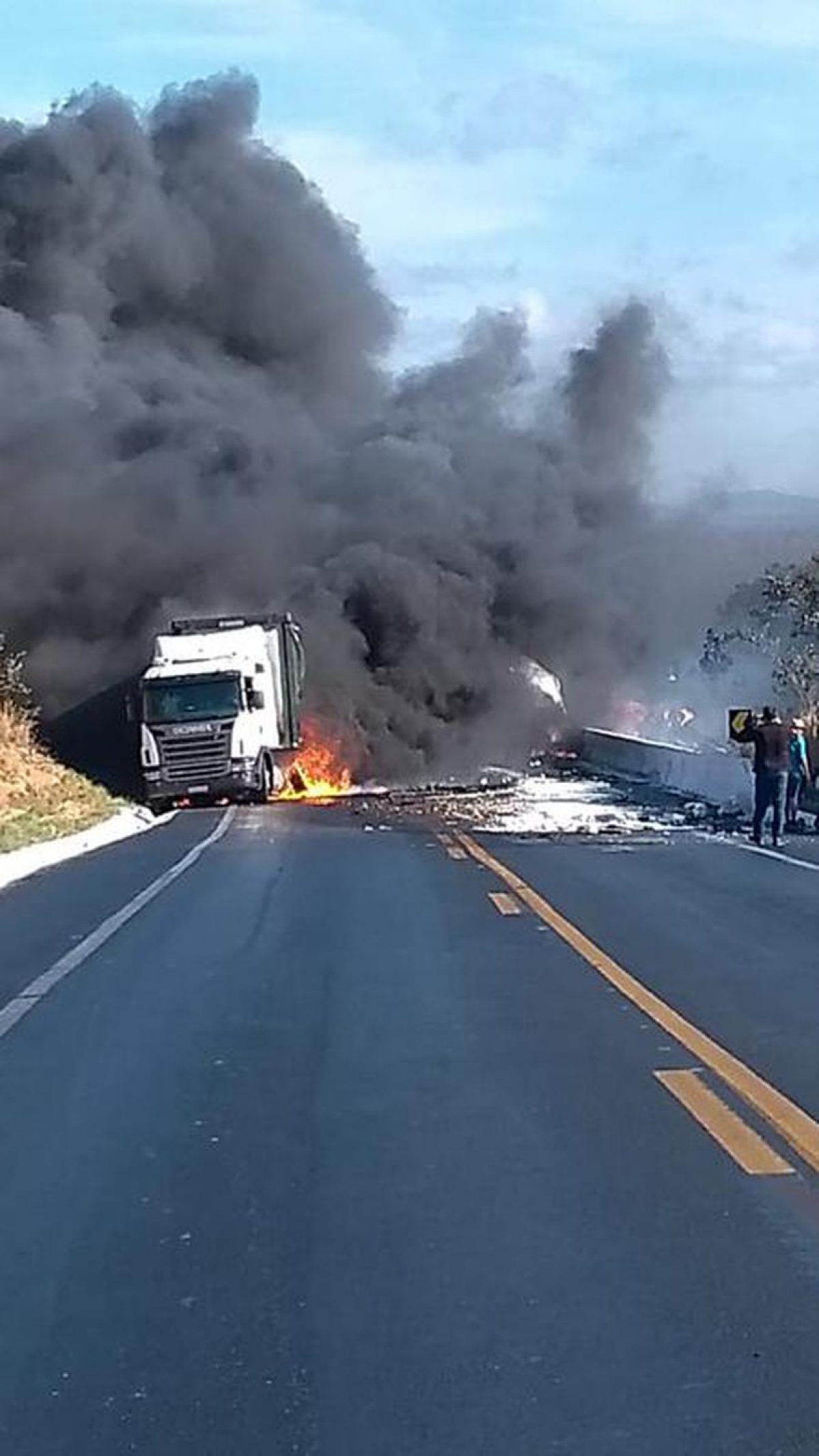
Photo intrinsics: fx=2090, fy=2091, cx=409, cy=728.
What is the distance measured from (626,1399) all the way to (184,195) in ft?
197

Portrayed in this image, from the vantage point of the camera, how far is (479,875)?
20766 mm

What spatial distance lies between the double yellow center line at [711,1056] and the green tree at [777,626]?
34.5 m

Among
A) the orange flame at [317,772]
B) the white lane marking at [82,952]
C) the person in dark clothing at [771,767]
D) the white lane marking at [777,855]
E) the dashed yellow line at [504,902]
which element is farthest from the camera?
the orange flame at [317,772]

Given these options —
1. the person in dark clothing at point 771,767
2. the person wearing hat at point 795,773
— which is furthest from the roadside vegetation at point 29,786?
the person wearing hat at point 795,773

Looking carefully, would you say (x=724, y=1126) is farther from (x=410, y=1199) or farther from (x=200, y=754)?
(x=200, y=754)

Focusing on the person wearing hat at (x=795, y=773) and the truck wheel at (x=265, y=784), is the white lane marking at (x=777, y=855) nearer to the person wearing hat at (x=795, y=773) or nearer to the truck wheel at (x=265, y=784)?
the person wearing hat at (x=795, y=773)

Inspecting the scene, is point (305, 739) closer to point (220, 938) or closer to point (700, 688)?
point (700, 688)

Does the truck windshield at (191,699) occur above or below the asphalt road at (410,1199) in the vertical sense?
above

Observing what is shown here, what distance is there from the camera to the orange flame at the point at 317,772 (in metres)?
45.2

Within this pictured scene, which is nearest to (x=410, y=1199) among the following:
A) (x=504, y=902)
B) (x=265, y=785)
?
(x=504, y=902)

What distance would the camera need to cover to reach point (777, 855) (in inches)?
917

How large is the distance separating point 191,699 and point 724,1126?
108 ft

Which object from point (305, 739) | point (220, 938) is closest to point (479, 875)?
point (220, 938)

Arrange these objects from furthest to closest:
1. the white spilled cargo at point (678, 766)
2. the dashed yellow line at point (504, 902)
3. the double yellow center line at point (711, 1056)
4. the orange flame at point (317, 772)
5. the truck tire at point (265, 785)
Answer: the orange flame at point (317, 772)
the truck tire at point (265, 785)
the white spilled cargo at point (678, 766)
the dashed yellow line at point (504, 902)
the double yellow center line at point (711, 1056)
